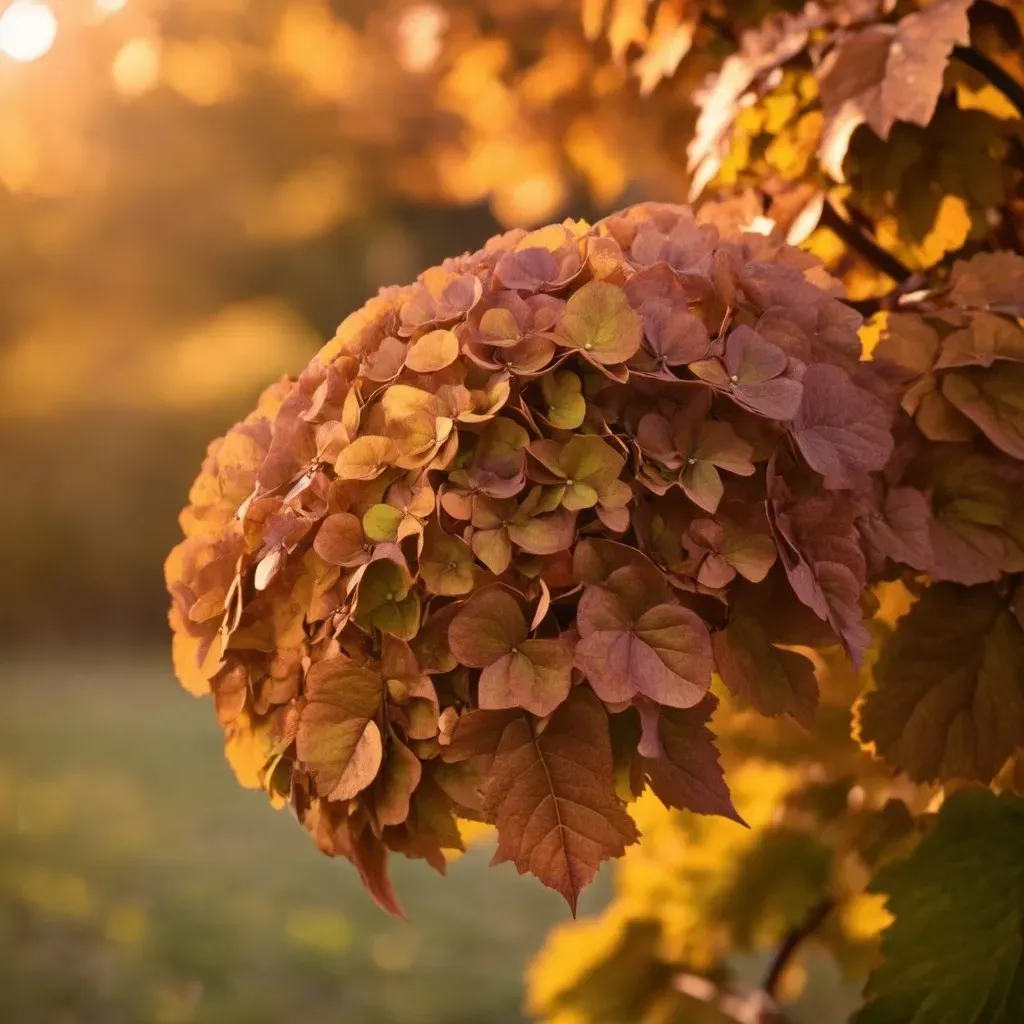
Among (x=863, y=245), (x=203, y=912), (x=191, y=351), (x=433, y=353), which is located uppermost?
(x=191, y=351)

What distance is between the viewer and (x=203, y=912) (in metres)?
3.02

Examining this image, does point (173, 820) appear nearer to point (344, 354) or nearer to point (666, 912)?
point (666, 912)

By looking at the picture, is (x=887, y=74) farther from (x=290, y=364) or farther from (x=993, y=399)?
(x=290, y=364)

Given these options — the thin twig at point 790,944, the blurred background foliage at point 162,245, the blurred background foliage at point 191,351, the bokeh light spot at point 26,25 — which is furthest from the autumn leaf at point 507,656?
the blurred background foliage at point 162,245

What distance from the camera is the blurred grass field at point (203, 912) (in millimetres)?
2637

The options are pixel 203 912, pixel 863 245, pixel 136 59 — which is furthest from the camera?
pixel 203 912

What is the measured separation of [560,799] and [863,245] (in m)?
0.69

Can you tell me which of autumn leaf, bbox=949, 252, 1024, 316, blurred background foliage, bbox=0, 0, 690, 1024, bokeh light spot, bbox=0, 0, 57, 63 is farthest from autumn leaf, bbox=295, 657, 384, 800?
bokeh light spot, bbox=0, 0, 57, 63

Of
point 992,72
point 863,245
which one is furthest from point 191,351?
point 992,72

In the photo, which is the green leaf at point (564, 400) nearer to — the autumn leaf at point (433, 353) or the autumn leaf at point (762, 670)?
the autumn leaf at point (433, 353)

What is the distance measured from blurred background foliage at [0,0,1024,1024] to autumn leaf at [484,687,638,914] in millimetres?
591

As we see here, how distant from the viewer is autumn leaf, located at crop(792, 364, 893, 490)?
30.0 inches

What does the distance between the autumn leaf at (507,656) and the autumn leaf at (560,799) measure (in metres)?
0.02

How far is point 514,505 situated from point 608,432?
0.25 ft
